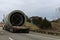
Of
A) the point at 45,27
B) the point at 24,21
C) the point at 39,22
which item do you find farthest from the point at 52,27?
the point at 24,21

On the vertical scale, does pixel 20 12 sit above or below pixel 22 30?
above

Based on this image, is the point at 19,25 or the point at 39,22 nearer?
the point at 19,25

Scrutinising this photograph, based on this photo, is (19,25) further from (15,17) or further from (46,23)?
Result: (46,23)

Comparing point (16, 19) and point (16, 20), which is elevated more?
point (16, 19)

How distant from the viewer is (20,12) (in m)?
40.5

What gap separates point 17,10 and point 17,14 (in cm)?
64

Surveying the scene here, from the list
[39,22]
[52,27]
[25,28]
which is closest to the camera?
[25,28]

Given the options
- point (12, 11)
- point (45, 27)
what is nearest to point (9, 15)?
point (12, 11)

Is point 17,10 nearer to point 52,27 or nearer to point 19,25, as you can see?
point 19,25

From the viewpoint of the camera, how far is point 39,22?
232 feet

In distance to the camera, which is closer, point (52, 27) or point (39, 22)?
point (52, 27)

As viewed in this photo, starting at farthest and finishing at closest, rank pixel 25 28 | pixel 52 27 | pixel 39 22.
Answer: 1. pixel 39 22
2. pixel 52 27
3. pixel 25 28

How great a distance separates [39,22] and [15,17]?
30.5m

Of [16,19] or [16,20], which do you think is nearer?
[16,19]
